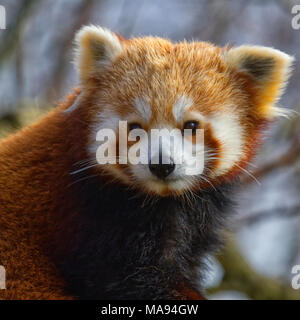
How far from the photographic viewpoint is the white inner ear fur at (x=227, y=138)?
359 cm

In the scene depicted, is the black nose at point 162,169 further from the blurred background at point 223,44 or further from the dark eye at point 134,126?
the blurred background at point 223,44

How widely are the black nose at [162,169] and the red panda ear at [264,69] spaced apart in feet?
2.75

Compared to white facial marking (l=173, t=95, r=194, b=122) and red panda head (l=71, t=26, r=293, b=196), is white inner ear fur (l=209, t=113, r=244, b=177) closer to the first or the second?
red panda head (l=71, t=26, r=293, b=196)

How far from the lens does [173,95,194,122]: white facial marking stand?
342cm

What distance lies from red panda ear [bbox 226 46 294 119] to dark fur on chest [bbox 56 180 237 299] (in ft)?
2.36

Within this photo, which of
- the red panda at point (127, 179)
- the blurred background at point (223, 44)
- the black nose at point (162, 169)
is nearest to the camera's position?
the black nose at point (162, 169)

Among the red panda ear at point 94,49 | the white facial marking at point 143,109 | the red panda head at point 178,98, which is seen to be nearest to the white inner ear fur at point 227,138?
the red panda head at point 178,98

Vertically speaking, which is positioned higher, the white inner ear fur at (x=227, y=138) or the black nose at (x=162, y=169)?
the white inner ear fur at (x=227, y=138)

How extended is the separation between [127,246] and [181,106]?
89 cm

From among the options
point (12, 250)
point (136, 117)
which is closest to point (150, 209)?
point (136, 117)

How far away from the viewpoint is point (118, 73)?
3715 mm

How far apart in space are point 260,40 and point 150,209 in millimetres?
5495

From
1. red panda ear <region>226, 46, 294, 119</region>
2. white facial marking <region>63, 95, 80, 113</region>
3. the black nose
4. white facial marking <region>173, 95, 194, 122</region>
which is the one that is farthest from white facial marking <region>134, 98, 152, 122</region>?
red panda ear <region>226, 46, 294, 119</region>
